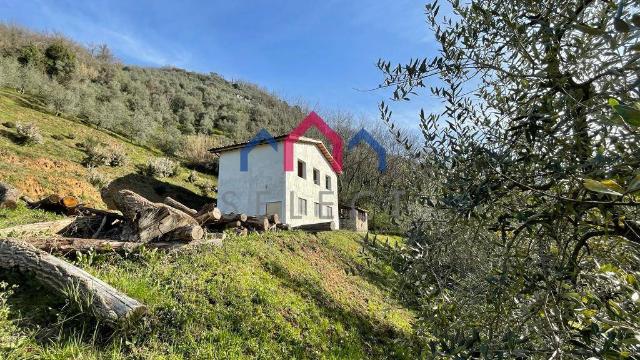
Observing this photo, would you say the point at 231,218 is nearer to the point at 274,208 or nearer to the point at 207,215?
the point at 207,215

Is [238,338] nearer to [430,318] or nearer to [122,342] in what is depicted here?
[122,342]

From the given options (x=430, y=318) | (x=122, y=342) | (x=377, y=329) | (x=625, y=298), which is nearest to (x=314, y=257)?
(x=377, y=329)

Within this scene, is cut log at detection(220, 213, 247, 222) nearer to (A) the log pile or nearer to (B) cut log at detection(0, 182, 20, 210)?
(A) the log pile

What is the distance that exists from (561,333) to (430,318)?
98 centimetres

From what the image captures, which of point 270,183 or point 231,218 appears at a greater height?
point 270,183

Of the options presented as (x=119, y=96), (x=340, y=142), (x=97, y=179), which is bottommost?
(x=97, y=179)

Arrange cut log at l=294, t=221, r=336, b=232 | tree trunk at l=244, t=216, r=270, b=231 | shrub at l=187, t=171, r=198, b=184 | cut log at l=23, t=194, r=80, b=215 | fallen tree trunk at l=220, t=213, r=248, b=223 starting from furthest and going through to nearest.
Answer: shrub at l=187, t=171, r=198, b=184 → cut log at l=294, t=221, r=336, b=232 → cut log at l=23, t=194, r=80, b=215 → tree trunk at l=244, t=216, r=270, b=231 → fallen tree trunk at l=220, t=213, r=248, b=223

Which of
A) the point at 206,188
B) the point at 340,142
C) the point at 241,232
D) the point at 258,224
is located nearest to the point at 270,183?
the point at 206,188

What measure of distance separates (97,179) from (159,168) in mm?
5613

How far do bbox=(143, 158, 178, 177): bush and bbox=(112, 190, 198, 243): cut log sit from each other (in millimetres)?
16793

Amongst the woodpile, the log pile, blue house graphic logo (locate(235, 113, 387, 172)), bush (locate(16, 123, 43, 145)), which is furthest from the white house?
bush (locate(16, 123, 43, 145))

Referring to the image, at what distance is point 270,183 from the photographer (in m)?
22.1

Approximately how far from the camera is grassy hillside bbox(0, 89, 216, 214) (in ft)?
54.1

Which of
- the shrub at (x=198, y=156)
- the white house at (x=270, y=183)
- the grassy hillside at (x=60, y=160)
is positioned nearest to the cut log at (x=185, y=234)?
the grassy hillside at (x=60, y=160)
